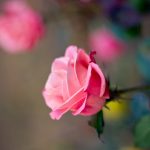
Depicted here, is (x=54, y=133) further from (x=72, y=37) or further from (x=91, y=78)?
(x=91, y=78)

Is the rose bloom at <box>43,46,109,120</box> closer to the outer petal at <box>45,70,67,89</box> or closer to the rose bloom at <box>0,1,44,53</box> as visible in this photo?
the outer petal at <box>45,70,67,89</box>

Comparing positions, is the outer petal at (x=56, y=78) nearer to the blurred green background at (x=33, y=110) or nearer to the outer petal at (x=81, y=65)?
the outer petal at (x=81, y=65)

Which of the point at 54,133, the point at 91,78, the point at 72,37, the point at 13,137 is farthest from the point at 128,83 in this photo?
the point at 91,78

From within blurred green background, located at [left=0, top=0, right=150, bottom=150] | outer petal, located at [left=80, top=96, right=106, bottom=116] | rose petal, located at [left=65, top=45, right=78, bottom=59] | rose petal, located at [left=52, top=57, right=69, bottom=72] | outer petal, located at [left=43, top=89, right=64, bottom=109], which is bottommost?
blurred green background, located at [left=0, top=0, right=150, bottom=150]

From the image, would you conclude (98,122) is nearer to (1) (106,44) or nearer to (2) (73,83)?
(2) (73,83)

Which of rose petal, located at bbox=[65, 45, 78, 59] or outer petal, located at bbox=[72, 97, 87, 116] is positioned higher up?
Answer: rose petal, located at bbox=[65, 45, 78, 59]

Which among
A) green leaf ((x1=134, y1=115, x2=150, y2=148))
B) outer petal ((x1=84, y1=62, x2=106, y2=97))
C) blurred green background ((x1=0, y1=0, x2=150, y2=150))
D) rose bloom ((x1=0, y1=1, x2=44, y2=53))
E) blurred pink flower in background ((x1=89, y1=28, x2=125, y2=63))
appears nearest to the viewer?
outer petal ((x1=84, y1=62, x2=106, y2=97))

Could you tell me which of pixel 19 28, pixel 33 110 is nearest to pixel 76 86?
pixel 19 28

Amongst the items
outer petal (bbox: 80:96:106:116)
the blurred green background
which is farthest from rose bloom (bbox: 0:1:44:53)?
the blurred green background
